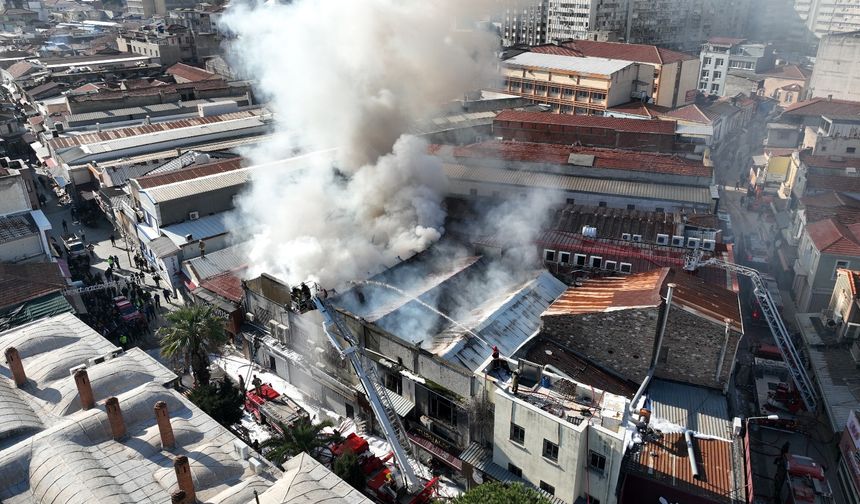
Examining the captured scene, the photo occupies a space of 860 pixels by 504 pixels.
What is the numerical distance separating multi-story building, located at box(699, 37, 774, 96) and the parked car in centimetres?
6153

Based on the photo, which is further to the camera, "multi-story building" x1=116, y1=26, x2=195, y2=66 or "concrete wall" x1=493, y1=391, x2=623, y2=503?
"multi-story building" x1=116, y1=26, x2=195, y2=66

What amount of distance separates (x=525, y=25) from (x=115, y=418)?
250 ft

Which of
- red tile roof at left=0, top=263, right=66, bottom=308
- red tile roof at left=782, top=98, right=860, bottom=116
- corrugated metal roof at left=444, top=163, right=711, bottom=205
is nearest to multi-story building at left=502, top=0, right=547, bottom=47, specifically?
red tile roof at left=782, top=98, right=860, bottom=116

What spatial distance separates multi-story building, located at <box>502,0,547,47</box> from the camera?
252 feet

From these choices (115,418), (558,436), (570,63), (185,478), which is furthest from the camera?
(570,63)

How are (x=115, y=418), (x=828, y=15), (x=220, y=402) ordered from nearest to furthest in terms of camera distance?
A: (x=115, y=418)
(x=220, y=402)
(x=828, y=15)

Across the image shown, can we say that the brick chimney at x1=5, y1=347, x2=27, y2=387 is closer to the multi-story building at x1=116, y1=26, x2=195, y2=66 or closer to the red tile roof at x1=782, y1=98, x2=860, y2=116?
the red tile roof at x1=782, y1=98, x2=860, y2=116

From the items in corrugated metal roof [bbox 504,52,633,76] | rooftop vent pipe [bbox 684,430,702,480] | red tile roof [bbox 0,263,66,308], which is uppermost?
corrugated metal roof [bbox 504,52,633,76]

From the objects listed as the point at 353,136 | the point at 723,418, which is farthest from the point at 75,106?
the point at 723,418

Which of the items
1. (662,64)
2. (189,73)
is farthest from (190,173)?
(662,64)

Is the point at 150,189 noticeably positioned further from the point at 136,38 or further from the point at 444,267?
the point at 136,38

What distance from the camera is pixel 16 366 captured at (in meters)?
16.0

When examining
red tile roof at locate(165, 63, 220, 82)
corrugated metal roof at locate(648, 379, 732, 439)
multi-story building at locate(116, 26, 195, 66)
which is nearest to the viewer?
corrugated metal roof at locate(648, 379, 732, 439)

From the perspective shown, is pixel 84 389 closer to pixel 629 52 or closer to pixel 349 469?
→ pixel 349 469
